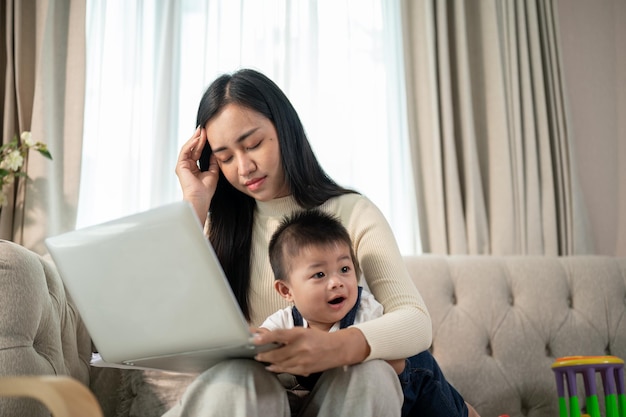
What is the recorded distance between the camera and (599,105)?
114 inches

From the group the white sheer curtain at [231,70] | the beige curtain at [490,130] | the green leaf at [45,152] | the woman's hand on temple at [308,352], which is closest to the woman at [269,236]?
the woman's hand on temple at [308,352]

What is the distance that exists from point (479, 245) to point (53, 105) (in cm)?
170

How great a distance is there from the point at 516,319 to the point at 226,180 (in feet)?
3.15

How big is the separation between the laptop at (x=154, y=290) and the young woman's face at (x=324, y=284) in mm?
280

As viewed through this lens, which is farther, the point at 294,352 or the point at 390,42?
the point at 390,42

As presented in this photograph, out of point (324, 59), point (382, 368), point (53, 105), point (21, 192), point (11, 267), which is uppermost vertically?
point (324, 59)

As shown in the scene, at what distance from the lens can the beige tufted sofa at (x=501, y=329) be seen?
1664 millimetres

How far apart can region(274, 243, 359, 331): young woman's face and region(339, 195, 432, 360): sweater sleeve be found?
0.08 m

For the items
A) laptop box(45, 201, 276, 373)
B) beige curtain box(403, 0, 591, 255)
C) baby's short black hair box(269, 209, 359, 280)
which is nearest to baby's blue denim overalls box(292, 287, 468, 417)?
baby's short black hair box(269, 209, 359, 280)

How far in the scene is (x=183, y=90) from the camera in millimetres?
2586

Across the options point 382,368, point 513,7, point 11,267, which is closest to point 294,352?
point 382,368

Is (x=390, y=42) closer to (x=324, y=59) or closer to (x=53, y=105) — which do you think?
(x=324, y=59)

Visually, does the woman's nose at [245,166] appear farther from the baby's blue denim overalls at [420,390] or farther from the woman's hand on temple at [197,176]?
the baby's blue denim overalls at [420,390]

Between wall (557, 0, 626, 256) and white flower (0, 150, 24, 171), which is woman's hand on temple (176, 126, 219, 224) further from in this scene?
wall (557, 0, 626, 256)
